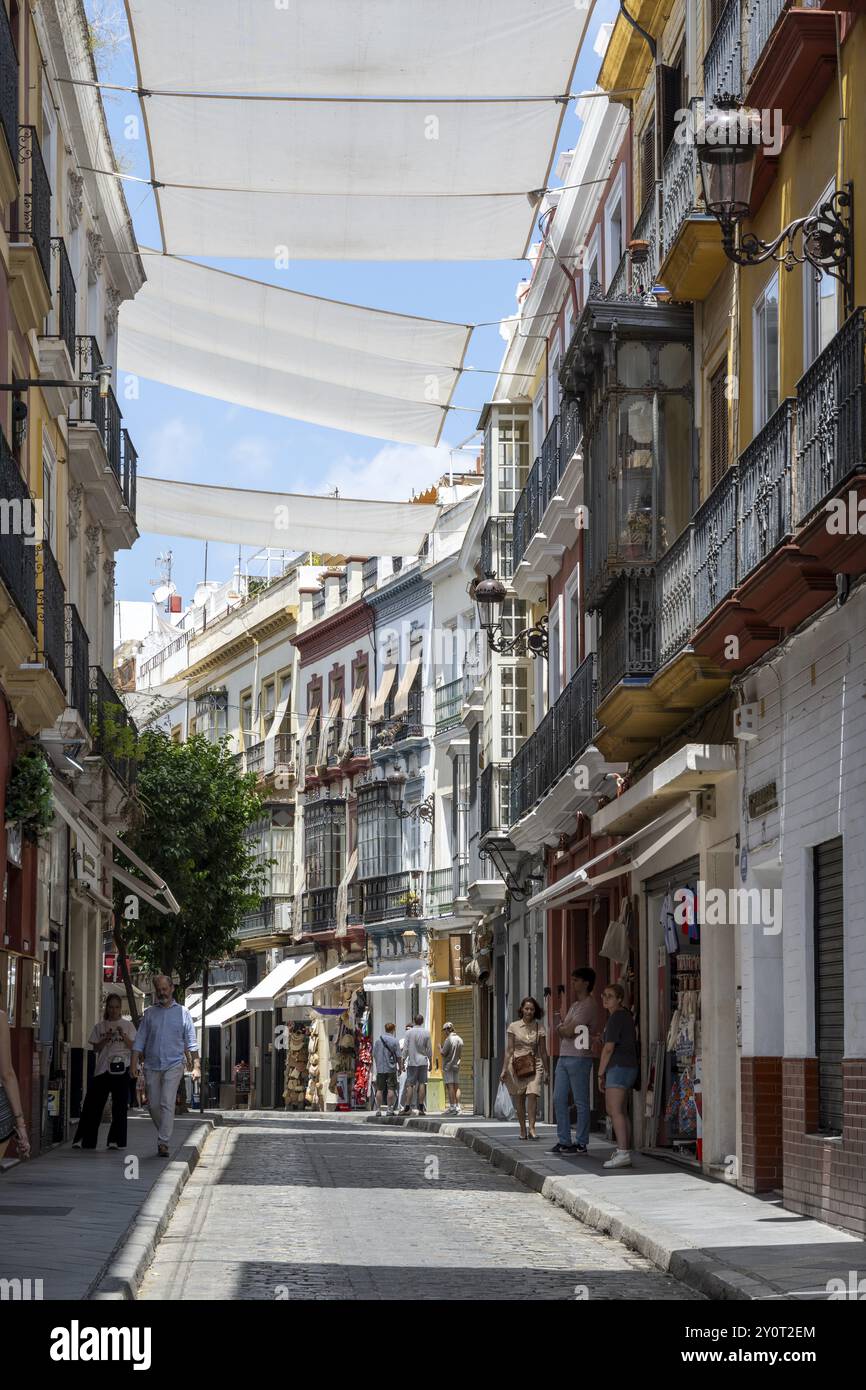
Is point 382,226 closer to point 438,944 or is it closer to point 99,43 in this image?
point 99,43

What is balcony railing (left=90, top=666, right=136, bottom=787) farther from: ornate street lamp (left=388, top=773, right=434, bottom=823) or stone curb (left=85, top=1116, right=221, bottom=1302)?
ornate street lamp (left=388, top=773, right=434, bottom=823)

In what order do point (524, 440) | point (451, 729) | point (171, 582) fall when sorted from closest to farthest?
point (524, 440), point (451, 729), point (171, 582)

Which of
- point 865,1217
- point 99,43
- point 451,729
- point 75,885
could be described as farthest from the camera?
point 451,729

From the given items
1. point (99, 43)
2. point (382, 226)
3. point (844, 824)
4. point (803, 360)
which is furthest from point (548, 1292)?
point (99, 43)

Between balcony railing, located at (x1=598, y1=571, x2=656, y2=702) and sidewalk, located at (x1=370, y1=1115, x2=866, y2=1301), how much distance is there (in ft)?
14.5

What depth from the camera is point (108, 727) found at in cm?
2431

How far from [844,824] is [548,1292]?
13.3 ft

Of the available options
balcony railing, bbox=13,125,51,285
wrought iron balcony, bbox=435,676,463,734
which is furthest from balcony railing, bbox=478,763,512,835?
balcony railing, bbox=13,125,51,285

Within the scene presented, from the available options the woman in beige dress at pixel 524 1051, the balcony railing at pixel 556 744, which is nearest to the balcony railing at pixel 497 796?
the balcony railing at pixel 556 744

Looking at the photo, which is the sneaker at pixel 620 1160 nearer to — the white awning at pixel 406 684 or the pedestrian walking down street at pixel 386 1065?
the pedestrian walking down street at pixel 386 1065

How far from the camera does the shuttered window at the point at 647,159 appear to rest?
73.0 feet

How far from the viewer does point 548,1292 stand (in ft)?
35.0

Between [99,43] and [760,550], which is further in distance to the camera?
[99,43]

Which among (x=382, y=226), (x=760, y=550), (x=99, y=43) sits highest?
(x=99, y=43)
